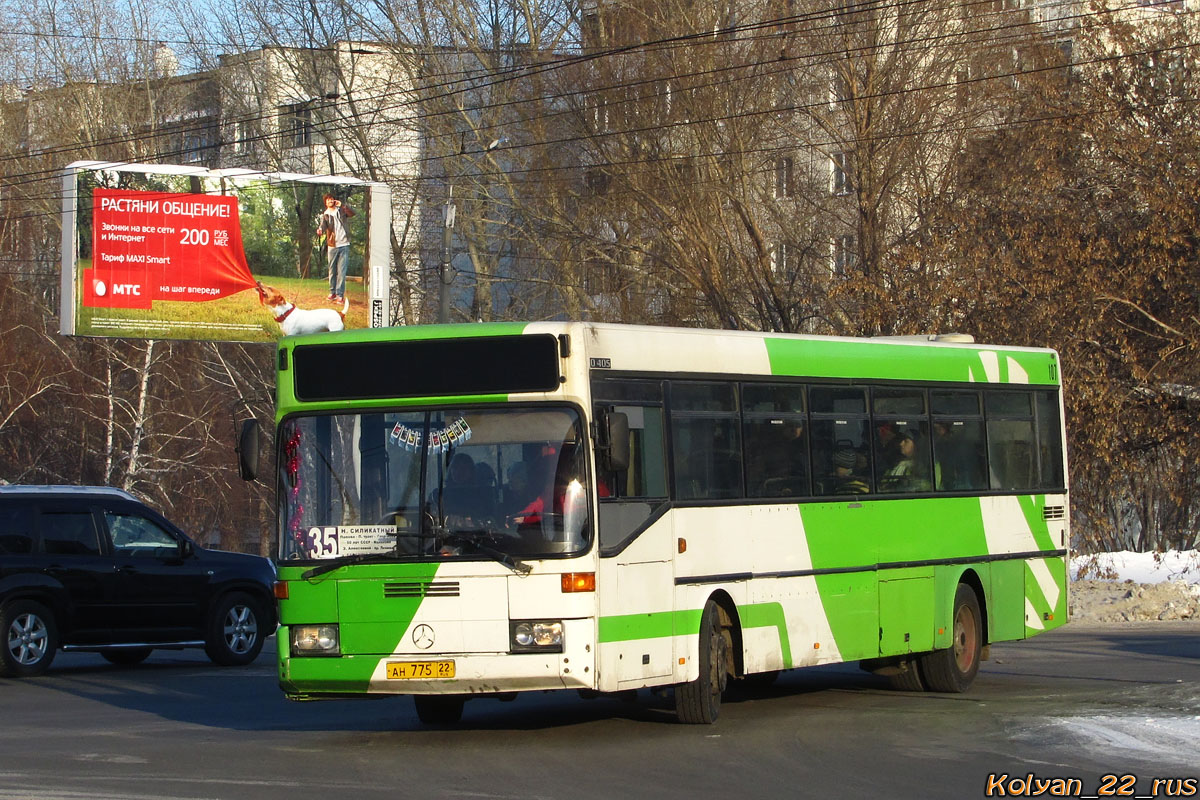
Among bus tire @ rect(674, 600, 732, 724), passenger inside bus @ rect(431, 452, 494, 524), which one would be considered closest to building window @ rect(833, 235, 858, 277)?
bus tire @ rect(674, 600, 732, 724)

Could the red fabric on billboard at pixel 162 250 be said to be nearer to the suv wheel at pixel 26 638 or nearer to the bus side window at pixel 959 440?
the suv wheel at pixel 26 638

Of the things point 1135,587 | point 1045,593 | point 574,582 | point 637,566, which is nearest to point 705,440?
point 637,566

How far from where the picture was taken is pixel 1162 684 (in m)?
13.7

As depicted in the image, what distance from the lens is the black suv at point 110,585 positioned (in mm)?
16719

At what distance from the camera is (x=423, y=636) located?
10312 millimetres

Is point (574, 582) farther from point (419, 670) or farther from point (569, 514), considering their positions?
point (419, 670)

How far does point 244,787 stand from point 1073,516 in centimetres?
2559

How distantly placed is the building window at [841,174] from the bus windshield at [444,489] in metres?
26.0

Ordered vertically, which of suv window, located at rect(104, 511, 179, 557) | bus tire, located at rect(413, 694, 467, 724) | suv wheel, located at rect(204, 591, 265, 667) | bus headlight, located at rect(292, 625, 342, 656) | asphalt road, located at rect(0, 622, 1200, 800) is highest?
suv window, located at rect(104, 511, 179, 557)

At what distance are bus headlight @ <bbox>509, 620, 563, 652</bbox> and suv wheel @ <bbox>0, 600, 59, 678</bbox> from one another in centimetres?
830

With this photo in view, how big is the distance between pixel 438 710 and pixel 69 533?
676 cm

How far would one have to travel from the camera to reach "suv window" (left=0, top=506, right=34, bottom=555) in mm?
16844

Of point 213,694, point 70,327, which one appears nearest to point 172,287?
point 70,327

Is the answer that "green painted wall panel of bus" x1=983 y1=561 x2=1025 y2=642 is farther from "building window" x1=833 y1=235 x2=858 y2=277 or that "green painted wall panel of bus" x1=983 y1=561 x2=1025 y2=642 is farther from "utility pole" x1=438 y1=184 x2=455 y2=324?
"building window" x1=833 y1=235 x2=858 y2=277
